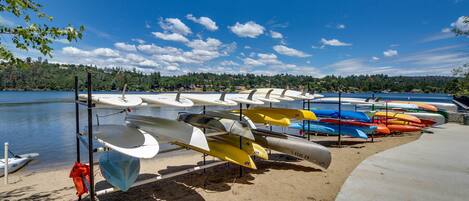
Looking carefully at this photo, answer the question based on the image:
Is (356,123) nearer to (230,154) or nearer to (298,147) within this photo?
(298,147)

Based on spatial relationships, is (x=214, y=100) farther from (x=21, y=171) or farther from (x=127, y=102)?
Result: (x=21, y=171)

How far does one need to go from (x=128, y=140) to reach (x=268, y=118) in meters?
4.44

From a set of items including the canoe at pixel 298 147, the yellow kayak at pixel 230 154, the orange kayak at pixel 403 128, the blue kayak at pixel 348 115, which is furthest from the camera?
the orange kayak at pixel 403 128

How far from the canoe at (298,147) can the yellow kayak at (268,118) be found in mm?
502

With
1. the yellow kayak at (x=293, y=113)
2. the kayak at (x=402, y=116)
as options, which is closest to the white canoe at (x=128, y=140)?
the yellow kayak at (x=293, y=113)

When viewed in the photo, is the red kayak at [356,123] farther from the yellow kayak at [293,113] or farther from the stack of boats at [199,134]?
the yellow kayak at [293,113]

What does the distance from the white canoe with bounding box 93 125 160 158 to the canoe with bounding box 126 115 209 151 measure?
0.29 meters

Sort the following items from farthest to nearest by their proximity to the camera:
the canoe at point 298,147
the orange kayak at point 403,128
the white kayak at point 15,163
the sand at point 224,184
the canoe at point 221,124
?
the orange kayak at point 403,128 < the white kayak at point 15,163 < the canoe at point 298,147 < the canoe at point 221,124 < the sand at point 224,184

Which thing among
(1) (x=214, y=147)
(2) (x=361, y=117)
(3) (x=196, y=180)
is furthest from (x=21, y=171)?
(2) (x=361, y=117)

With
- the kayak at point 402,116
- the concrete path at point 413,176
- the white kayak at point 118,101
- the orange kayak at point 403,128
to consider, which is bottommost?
the concrete path at point 413,176

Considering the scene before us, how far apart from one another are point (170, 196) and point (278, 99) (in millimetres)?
4380

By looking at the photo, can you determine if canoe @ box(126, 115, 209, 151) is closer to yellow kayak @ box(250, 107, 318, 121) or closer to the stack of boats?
the stack of boats

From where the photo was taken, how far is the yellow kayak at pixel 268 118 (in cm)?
763

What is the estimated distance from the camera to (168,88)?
3669 inches
